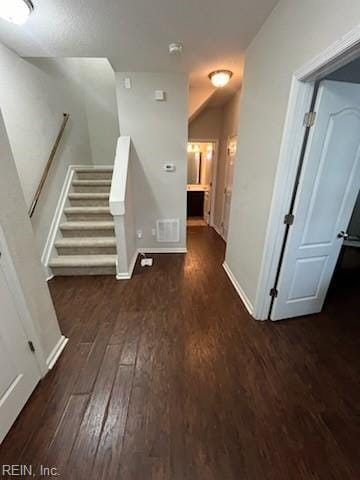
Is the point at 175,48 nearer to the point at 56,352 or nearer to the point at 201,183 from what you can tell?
the point at 56,352

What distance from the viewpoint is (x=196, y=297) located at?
2.47 metres

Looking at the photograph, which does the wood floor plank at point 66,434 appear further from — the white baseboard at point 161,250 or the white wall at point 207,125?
the white wall at point 207,125

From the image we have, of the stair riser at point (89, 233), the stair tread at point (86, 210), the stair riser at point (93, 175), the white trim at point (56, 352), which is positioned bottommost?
the white trim at point (56, 352)

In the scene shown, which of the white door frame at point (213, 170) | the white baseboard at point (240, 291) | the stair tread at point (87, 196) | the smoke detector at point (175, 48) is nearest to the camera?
the smoke detector at point (175, 48)

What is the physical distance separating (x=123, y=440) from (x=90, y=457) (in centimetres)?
17

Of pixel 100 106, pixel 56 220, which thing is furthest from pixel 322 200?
pixel 100 106

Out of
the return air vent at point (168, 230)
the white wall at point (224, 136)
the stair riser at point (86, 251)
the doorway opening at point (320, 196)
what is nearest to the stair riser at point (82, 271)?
the stair riser at point (86, 251)

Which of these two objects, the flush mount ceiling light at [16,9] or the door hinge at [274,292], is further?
the door hinge at [274,292]

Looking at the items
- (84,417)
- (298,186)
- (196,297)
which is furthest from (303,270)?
(84,417)

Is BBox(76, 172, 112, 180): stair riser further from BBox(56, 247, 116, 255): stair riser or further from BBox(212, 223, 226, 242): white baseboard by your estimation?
BBox(212, 223, 226, 242): white baseboard

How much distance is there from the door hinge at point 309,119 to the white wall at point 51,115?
2.82 meters

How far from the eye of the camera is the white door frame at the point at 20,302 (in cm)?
120

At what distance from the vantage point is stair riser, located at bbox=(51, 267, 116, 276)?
287cm

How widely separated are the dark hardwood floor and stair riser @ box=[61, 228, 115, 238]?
3.51 ft
